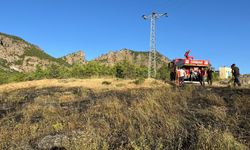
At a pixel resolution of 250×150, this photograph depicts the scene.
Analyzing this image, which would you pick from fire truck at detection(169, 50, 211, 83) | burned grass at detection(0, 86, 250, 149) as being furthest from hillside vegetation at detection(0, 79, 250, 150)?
fire truck at detection(169, 50, 211, 83)

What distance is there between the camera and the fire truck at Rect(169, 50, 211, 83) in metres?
26.0

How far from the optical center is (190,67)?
87.4 ft

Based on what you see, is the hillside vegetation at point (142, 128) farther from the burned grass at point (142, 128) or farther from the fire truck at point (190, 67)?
the fire truck at point (190, 67)

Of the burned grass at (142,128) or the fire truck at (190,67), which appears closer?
the burned grass at (142,128)

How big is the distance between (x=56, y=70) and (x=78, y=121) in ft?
279

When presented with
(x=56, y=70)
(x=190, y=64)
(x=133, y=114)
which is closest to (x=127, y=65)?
(x=56, y=70)

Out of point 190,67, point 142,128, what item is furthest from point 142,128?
point 190,67

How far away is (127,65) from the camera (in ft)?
266

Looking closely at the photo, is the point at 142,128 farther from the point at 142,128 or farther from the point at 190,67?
the point at 190,67

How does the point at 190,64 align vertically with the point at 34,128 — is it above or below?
above

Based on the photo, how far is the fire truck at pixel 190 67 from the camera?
26.0 meters

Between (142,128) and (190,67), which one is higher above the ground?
(190,67)

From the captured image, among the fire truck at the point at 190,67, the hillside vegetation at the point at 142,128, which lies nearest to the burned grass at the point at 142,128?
the hillside vegetation at the point at 142,128

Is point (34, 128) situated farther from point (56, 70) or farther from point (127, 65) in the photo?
point (56, 70)
